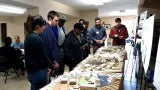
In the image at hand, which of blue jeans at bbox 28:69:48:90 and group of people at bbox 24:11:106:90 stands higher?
group of people at bbox 24:11:106:90

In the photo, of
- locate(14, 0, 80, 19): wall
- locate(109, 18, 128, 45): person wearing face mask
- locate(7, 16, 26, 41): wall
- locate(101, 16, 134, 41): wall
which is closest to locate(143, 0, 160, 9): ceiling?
locate(109, 18, 128, 45): person wearing face mask

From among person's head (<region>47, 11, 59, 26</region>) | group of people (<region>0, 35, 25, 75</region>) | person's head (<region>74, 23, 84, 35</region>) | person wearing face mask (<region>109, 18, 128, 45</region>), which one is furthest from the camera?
person wearing face mask (<region>109, 18, 128, 45</region>)

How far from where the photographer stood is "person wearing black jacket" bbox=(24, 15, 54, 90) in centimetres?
215

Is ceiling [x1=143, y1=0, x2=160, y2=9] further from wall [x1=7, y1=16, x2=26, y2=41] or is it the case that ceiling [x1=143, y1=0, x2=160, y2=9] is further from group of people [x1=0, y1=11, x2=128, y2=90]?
wall [x1=7, y1=16, x2=26, y2=41]

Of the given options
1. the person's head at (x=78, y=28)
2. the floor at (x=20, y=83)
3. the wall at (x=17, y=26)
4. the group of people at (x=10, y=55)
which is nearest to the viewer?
the person's head at (x=78, y=28)

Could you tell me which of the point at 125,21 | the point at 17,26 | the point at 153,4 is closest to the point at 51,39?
the point at 153,4

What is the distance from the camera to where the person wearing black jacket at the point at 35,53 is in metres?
A: 2.15

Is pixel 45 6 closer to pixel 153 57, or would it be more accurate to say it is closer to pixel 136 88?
pixel 136 88

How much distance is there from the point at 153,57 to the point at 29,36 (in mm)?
1384

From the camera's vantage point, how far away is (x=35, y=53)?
2188 millimetres

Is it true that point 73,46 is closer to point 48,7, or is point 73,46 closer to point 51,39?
point 51,39

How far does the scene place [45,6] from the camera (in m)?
5.88

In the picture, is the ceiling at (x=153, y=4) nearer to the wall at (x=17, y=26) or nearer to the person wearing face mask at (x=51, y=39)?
the person wearing face mask at (x=51, y=39)

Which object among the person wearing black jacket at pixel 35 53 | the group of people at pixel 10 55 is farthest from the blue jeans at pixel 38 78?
the group of people at pixel 10 55
